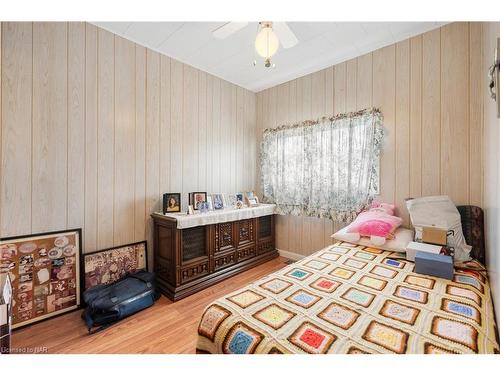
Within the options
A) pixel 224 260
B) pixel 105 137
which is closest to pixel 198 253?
pixel 224 260

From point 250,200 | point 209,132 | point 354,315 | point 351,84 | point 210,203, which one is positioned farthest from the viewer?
point 250,200

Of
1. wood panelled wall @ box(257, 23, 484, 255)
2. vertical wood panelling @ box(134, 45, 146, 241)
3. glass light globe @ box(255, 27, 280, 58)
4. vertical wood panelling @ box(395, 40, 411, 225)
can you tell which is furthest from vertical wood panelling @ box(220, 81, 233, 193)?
vertical wood panelling @ box(395, 40, 411, 225)

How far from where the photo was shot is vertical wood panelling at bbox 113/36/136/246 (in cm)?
216

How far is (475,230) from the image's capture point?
5.51ft

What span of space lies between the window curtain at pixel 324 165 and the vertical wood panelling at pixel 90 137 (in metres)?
2.19

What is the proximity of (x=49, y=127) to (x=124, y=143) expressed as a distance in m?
0.57

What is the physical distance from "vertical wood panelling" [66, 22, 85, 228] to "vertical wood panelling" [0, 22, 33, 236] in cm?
25

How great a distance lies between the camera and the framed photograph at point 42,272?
165cm

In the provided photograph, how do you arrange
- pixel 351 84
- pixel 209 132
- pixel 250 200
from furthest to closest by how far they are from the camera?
pixel 250 200 < pixel 209 132 < pixel 351 84

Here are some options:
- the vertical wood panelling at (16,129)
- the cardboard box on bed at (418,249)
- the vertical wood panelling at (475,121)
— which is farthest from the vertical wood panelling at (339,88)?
the vertical wood panelling at (16,129)

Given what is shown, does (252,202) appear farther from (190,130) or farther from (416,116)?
(416,116)

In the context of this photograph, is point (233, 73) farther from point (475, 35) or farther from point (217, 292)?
point (217, 292)

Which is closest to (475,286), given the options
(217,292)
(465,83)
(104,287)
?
(465,83)

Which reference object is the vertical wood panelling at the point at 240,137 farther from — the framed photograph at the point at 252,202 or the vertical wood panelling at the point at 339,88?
the vertical wood panelling at the point at 339,88
